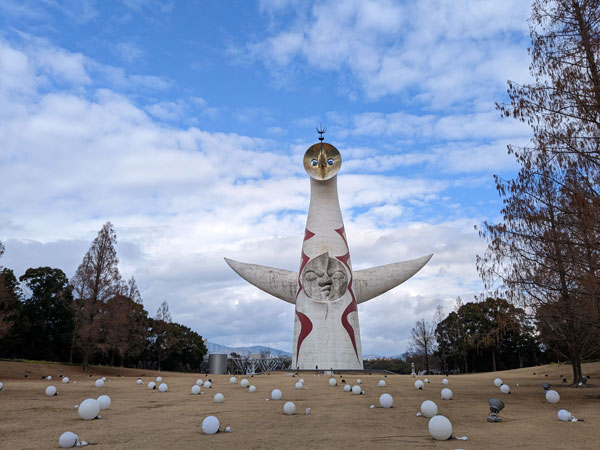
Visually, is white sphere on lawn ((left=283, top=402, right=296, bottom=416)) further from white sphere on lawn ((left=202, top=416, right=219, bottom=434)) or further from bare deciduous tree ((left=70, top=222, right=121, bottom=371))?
bare deciduous tree ((left=70, top=222, right=121, bottom=371))

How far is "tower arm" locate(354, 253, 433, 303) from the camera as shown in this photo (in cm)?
2606

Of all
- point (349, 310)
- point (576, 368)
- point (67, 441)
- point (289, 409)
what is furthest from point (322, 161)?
point (67, 441)

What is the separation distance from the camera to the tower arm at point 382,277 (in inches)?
1026

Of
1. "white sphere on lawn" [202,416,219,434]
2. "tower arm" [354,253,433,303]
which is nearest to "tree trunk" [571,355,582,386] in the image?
"tower arm" [354,253,433,303]

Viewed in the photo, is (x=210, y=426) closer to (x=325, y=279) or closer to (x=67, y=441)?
(x=67, y=441)

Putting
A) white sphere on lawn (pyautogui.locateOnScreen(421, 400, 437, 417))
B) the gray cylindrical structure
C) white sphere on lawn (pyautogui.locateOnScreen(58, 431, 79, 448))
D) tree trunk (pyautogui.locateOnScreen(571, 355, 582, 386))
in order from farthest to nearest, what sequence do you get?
the gray cylindrical structure → tree trunk (pyautogui.locateOnScreen(571, 355, 582, 386)) → white sphere on lawn (pyautogui.locateOnScreen(421, 400, 437, 417)) → white sphere on lawn (pyautogui.locateOnScreen(58, 431, 79, 448))

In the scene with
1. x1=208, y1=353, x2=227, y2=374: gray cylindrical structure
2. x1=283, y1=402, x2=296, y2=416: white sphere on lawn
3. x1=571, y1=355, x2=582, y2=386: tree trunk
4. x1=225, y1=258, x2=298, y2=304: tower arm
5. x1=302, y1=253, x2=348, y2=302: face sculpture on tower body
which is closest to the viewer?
x1=283, y1=402, x2=296, y2=416: white sphere on lawn

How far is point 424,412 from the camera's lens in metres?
7.75

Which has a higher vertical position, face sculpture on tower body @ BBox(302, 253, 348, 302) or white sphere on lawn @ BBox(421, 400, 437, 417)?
face sculpture on tower body @ BBox(302, 253, 348, 302)

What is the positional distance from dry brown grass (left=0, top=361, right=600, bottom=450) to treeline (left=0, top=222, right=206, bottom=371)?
45.1ft

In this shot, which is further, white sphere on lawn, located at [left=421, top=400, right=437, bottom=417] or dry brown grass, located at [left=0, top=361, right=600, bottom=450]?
white sphere on lawn, located at [left=421, top=400, right=437, bottom=417]

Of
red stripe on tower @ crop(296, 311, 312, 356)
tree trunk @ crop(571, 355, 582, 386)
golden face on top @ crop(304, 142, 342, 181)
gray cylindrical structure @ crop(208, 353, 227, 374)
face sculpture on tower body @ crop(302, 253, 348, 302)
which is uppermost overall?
golden face on top @ crop(304, 142, 342, 181)

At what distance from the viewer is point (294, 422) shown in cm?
741

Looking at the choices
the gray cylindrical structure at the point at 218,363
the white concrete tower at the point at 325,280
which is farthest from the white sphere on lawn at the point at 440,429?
the gray cylindrical structure at the point at 218,363
